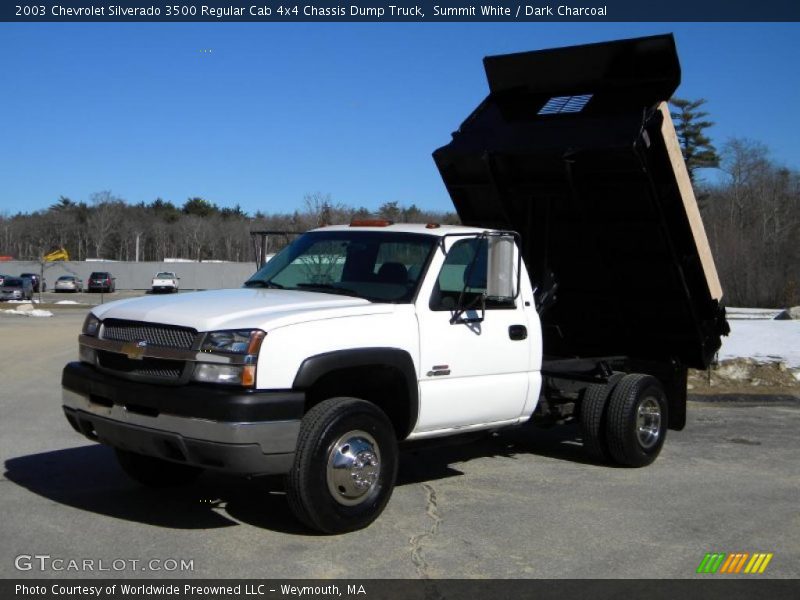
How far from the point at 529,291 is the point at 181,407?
3149 mm

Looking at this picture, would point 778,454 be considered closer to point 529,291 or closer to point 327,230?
point 529,291

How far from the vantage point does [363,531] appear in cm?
592

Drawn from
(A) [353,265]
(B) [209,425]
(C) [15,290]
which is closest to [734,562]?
(B) [209,425]

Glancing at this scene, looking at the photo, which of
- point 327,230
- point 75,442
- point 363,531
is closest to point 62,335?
point 75,442

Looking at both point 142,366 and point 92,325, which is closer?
point 142,366

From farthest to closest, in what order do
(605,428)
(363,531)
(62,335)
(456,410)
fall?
(62,335) < (605,428) < (456,410) < (363,531)

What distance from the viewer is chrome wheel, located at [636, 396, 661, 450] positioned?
8.24 meters

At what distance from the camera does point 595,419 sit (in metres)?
8.10

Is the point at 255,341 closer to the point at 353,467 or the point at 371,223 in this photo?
the point at 353,467

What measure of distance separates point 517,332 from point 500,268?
0.59 metres

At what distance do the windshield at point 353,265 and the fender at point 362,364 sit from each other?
0.52m

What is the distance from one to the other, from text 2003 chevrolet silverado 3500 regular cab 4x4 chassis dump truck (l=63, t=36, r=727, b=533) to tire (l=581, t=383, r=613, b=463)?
2 cm
